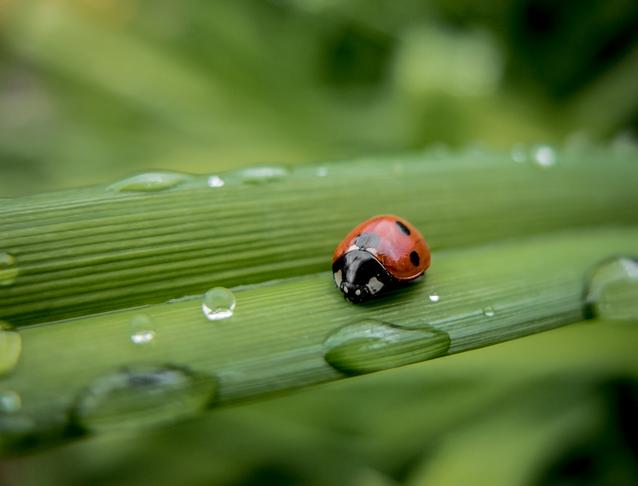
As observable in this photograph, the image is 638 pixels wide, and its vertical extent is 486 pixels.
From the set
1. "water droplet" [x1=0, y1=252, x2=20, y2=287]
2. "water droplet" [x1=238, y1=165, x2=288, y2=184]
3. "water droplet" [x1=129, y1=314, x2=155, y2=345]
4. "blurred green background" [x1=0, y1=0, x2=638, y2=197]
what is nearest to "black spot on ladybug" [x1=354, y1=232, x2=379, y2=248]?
"water droplet" [x1=238, y1=165, x2=288, y2=184]

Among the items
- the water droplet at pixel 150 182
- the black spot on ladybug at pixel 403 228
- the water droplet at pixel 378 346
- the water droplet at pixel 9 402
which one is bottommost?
the water droplet at pixel 9 402

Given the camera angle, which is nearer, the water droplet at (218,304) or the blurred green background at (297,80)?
the water droplet at (218,304)

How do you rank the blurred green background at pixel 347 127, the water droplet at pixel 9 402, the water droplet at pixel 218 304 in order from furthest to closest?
the blurred green background at pixel 347 127 → the water droplet at pixel 218 304 → the water droplet at pixel 9 402

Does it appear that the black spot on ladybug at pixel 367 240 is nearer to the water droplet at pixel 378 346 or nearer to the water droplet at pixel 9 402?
the water droplet at pixel 378 346

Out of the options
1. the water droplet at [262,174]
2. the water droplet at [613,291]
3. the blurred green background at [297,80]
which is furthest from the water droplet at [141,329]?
the blurred green background at [297,80]

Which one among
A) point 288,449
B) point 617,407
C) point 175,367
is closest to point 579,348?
point 617,407

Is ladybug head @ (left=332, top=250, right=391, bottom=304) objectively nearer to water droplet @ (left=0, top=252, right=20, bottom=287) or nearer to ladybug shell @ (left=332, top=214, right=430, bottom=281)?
ladybug shell @ (left=332, top=214, right=430, bottom=281)
